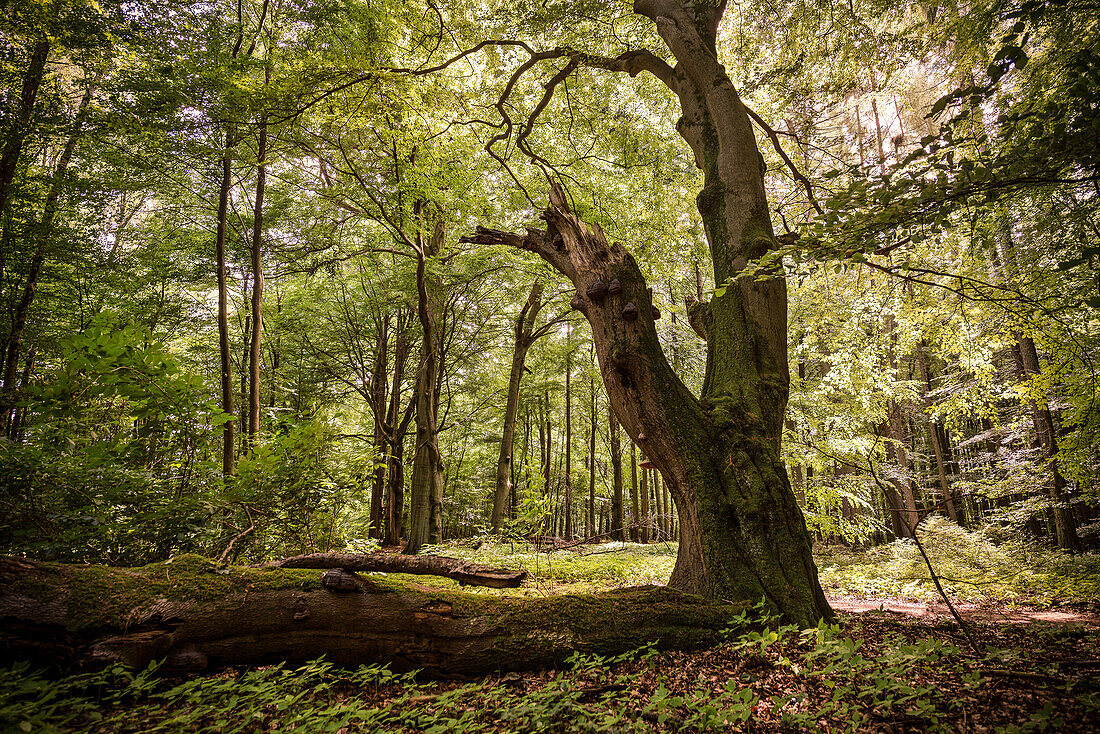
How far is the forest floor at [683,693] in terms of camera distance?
198 cm

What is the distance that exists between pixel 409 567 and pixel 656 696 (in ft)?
8.09

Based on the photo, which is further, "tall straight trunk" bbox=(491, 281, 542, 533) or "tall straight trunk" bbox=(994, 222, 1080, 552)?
"tall straight trunk" bbox=(491, 281, 542, 533)

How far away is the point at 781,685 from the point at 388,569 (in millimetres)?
3006

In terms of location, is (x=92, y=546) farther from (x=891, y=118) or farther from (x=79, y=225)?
(x=891, y=118)

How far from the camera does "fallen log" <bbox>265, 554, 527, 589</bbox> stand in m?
3.70

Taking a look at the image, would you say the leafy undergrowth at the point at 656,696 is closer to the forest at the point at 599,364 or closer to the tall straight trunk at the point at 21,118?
the forest at the point at 599,364

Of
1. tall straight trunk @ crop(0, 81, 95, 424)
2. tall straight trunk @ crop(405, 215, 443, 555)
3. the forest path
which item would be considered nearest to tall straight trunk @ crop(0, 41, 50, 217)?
tall straight trunk @ crop(0, 81, 95, 424)

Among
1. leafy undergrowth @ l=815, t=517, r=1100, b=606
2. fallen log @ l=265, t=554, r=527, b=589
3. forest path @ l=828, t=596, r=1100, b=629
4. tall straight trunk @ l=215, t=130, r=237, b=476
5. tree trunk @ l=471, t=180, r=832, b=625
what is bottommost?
leafy undergrowth @ l=815, t=517, r=1100, b=606

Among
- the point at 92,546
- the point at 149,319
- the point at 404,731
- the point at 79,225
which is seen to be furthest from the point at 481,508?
the point at 404,731

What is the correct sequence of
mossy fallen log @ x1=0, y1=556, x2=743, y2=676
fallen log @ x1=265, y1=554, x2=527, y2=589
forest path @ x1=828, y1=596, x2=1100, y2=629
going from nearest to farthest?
1. mossy fallen log @ x1=0, y1=556, x2=743, y2=676
2. fallen log @ x1=265, y1=554, x2=527, y2=589
3. forest path @ x1=828, y1=596, x2=1100, y2=629

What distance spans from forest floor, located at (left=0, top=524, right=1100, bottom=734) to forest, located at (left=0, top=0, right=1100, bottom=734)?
0.03 m

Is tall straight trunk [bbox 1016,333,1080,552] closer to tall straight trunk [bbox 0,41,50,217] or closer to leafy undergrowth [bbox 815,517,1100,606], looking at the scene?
leafy undergrowth [bbox 815,517,1100,606]

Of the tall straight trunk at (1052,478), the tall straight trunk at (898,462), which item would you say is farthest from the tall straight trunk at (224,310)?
the tall straight trunk at (898,462)

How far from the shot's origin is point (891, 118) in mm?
12586
